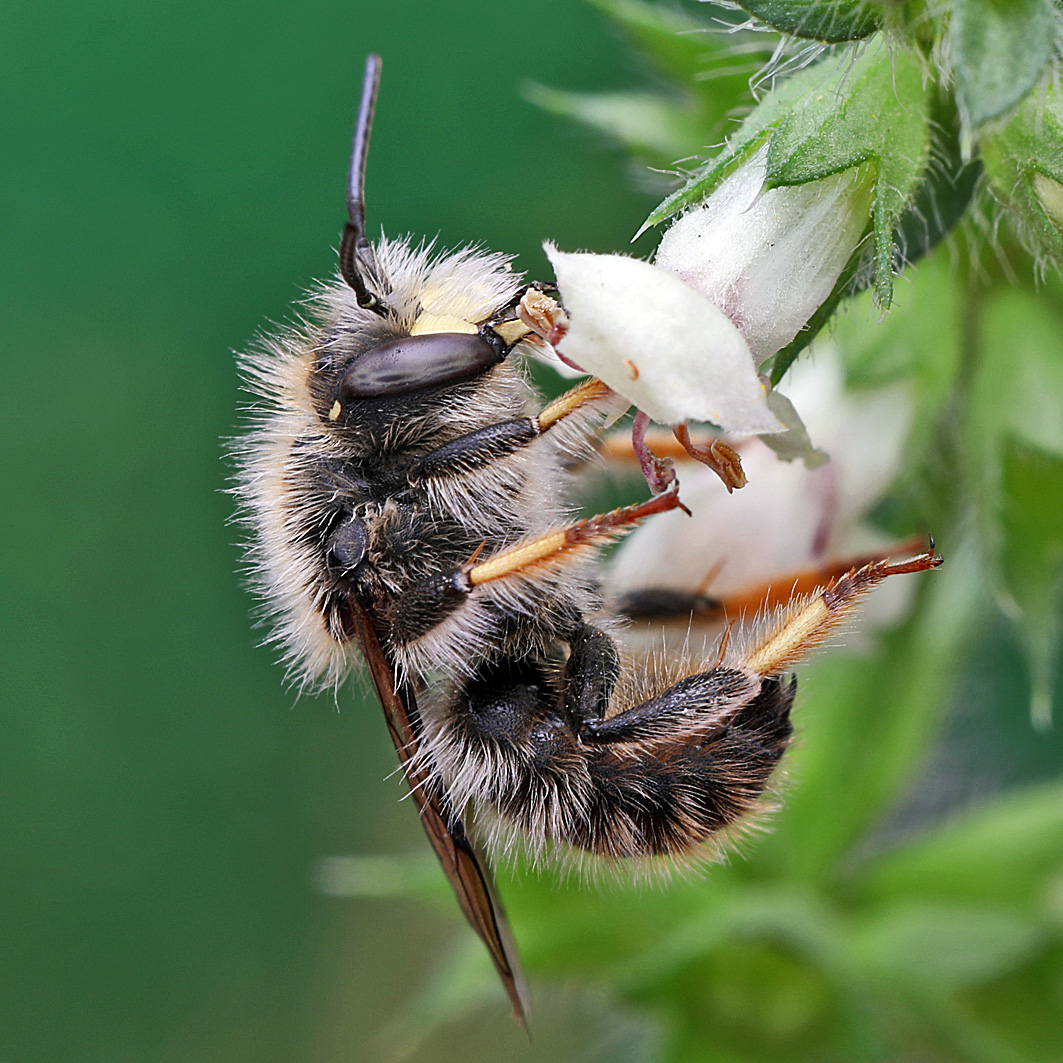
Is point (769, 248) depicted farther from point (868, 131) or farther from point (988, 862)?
point (988, 862)

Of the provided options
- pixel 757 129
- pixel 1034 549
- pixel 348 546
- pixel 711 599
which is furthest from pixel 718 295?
pixel 1034 549

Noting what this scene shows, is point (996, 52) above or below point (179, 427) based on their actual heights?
above

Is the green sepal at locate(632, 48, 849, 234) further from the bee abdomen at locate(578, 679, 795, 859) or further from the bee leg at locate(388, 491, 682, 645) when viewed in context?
the bee abdomen at locate(578, 679, 795, 859)

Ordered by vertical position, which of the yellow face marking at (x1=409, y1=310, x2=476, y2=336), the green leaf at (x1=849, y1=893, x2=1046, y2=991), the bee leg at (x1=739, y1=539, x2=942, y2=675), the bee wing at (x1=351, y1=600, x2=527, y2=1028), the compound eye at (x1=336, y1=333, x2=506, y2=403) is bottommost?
the green leaf at (x1=849, y1=893, x2=1046, y2=991)

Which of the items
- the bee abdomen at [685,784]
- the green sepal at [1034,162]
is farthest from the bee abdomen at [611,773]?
the green sepal at [1034,162]

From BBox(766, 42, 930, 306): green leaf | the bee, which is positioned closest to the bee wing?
the bee

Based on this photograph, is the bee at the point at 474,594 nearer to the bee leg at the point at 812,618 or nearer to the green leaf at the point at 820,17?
the bee leg at the point at 812,618
